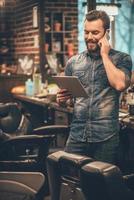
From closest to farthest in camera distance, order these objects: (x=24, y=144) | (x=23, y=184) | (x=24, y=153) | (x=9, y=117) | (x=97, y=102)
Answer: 1. (x=97, y=102)
2. (x=23, y=184)
3. (x=24, y=144)
4. (x=24, y=153)
5. (x=9, y=117)

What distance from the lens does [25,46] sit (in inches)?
311

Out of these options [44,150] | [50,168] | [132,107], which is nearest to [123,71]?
[132,107]

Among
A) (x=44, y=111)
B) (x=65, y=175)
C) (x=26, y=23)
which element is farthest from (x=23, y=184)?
(x=26, y=23)

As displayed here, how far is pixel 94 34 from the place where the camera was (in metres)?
3.10

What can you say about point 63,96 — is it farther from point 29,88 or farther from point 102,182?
point 29,88

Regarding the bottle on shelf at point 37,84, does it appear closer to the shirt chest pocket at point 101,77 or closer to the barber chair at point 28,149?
the barber chair at point 28,149

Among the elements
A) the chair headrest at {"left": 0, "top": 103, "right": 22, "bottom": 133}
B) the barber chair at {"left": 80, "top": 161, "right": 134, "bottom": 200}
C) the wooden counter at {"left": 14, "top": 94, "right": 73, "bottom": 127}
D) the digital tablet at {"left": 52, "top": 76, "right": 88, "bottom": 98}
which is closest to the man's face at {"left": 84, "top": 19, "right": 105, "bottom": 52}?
the digital tablet at {"left": 52, "top": 76, "right": 88, "bottom": 98}

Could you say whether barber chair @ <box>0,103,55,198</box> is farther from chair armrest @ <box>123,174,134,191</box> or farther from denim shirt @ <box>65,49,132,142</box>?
chair armrest @ <box>123,174,134,191</box>

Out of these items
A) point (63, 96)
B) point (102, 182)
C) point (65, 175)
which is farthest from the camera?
point (63, 96)

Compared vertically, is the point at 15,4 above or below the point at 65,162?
above

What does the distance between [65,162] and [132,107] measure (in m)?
2.04

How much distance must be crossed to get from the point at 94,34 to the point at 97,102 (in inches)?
17.7

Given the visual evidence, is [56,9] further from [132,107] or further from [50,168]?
[50,168]

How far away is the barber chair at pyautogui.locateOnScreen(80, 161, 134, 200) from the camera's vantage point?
1.67 m
